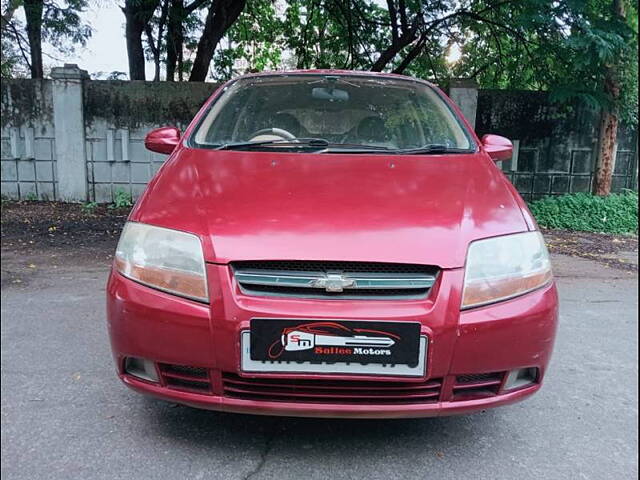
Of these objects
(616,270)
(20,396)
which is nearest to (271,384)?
(20,396)

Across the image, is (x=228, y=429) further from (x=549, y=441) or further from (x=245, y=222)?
(x=549, y=441)

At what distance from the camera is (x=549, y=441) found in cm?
209

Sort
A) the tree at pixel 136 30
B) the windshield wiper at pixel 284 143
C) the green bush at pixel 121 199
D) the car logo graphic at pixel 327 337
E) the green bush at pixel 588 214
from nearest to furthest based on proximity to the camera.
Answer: the car logo graphic at pixel 327 337 → the windshield wiper at pixel 284 143 → the green bush at pixel 588 214 → the green bush at pixel 121 199 → the tree at pixel 136 30

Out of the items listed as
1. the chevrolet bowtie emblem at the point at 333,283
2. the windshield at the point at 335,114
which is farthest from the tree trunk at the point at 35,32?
the chevrolet bowtie emblem at the point at 333,283

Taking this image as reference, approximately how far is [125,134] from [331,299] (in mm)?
6236

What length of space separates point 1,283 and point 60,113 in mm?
3824

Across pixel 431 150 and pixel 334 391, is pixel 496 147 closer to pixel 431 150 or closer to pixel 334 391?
pixel 431 150

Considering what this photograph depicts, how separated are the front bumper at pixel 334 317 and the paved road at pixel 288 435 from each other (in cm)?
28

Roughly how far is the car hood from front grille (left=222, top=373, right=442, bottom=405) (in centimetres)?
38

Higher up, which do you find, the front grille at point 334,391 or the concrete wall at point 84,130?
the concrete wall at point 84,130

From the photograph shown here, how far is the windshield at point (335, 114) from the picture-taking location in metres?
2.83

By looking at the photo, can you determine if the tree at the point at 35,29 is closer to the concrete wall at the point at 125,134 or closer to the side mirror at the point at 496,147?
the concrete wall at the point at 125,134

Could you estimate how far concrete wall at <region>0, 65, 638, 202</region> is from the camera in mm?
7129

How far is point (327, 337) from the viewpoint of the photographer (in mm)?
1647
